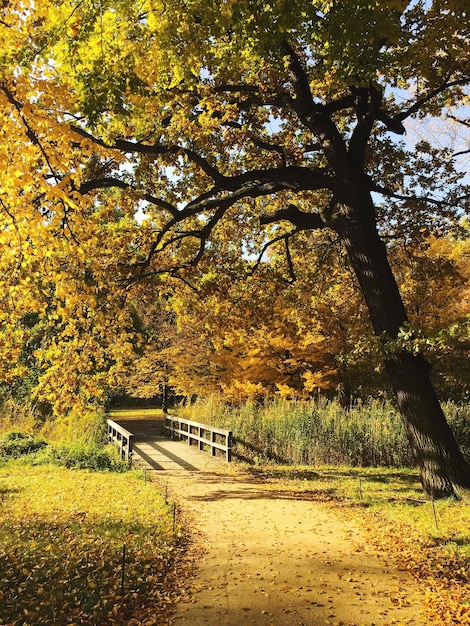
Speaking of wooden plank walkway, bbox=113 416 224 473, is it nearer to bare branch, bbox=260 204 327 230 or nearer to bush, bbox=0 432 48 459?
bush, bbox=0 432 48 459

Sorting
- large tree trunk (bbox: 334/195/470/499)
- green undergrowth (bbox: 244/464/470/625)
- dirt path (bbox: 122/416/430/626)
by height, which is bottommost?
dirt path (bbox: 122/416/430/626)

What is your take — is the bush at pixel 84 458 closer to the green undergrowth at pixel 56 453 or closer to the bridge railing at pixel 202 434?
the green undergrowth at pixel 56 453

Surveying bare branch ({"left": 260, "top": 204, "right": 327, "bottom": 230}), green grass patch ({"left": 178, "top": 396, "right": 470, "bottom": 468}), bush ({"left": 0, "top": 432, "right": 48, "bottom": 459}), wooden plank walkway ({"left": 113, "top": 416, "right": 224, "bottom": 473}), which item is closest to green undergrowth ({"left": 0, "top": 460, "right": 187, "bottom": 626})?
wooden plank walkway ({"left": 113, "top": 416, "right": 224, "bottom": 473})

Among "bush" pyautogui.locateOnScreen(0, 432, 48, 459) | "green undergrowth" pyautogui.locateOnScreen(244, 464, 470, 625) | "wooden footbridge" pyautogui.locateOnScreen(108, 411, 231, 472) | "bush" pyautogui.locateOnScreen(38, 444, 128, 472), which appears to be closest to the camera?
"green undergrowth" pyautogui.locateOnScreen(244, 464, 470, 625)

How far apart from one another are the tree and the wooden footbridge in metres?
4.86

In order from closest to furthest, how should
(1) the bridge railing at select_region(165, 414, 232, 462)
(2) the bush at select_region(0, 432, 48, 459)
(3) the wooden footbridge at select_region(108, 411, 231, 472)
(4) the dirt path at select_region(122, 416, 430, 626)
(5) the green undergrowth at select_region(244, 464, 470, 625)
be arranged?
1. (4) the dirt path at select_region(122, 416, 430, 626)
2. (5) the green undergrowth at select_region(244, 464, 470, 625)
3. (3) the wooden footbridge at select_region(108, 411, 231, 472)
4. (1) the bridge railing at select_region(165, 414, 232, 462)
5. (2) the bush at select_region(0, 432, 48, 459)

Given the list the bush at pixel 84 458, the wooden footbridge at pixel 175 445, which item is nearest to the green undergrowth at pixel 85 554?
the bush at pixel 84 458

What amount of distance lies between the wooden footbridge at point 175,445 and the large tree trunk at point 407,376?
19.5 ft

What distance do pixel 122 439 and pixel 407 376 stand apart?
869 centimetres

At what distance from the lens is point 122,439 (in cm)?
1323

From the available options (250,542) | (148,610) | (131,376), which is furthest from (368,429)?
(131,376)

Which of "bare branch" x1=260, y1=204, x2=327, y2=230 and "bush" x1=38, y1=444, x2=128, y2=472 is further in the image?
"bush" x1=38, y1=444, x2=128, y2=472

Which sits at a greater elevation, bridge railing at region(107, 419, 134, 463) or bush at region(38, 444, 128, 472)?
bridge railing at region(107, 419, 134, 463)

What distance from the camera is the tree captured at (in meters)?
4.26
